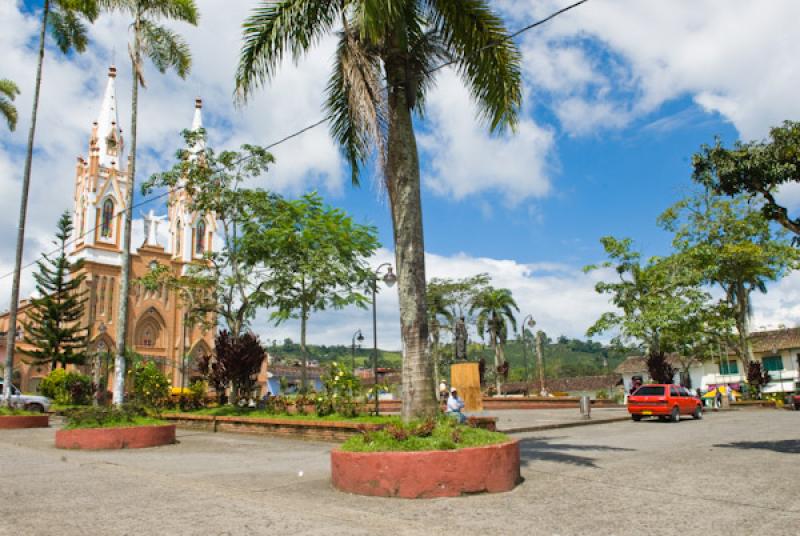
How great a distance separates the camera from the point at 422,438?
24.4 feet

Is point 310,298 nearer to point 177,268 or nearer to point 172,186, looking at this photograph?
point 172,186

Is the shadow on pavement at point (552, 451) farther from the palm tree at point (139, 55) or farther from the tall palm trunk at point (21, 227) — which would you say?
the tall palm trunk at point (21, 227)

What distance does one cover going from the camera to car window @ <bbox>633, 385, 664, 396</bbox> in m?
22.7

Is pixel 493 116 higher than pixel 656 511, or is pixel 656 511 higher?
pixel 493 116

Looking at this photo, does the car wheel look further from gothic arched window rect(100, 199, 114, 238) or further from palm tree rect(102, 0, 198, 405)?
gothic arched window rect(100, 199, 114, 238)

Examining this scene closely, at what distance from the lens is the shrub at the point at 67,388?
1218 inches

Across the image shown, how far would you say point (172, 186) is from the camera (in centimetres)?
2212

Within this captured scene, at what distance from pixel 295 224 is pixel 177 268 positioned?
46.0 meters

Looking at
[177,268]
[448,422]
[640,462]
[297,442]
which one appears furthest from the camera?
[177,268]

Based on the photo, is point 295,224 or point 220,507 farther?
point 295,224

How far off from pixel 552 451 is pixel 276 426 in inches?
311

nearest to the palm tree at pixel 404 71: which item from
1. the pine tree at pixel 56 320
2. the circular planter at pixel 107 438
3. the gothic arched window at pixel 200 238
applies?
the circular planter at pixel 107 438

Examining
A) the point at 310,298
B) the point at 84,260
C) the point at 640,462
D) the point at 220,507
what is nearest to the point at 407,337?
the point at 220,507

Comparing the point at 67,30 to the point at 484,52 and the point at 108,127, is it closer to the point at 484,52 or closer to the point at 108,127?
the point at 484,52
